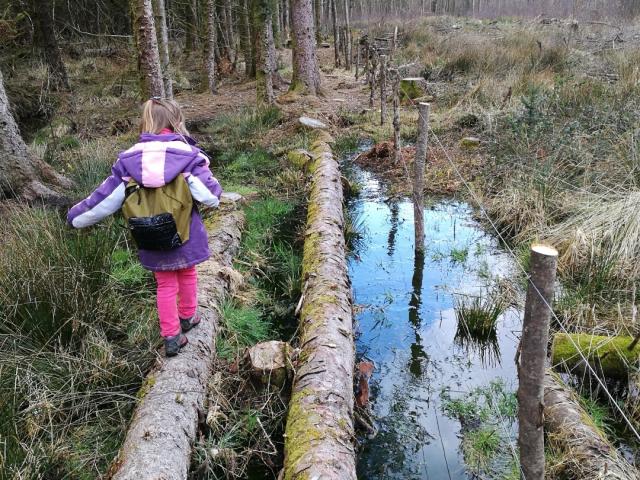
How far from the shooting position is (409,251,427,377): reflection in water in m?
4.08

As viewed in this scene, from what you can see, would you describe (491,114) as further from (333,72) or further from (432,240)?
(333,72)

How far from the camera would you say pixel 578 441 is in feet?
9.34

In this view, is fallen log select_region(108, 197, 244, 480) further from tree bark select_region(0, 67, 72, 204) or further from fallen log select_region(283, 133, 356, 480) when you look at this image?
tree bark select_region(0, 67, 72, 204)

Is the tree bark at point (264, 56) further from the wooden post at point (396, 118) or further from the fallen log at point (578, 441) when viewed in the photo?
the fallen log at point (578, 441)

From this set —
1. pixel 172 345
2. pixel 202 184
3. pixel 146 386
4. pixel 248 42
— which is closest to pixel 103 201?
pixel 202 184

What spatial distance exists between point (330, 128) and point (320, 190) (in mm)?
4641

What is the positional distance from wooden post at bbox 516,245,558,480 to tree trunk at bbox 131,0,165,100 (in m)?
6.35

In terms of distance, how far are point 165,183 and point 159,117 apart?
433 mm

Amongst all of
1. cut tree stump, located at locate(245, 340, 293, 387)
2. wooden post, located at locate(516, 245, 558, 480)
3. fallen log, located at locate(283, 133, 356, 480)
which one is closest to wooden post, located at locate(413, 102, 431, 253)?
fallen log, located at locate(283, 133, 356, 480)

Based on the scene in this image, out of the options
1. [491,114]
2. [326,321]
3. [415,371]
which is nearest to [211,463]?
[326,321]

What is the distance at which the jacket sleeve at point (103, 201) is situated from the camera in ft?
9.75

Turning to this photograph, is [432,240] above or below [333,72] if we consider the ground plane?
below

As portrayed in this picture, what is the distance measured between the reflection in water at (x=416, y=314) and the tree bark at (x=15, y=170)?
13.2 ft

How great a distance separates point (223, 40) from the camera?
18516 millimetres
